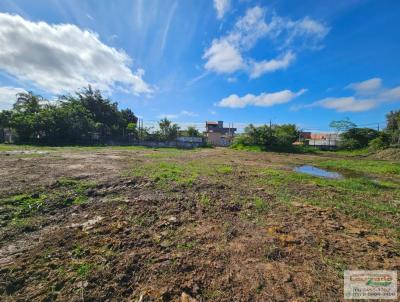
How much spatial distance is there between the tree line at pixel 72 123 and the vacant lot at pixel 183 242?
815 inches

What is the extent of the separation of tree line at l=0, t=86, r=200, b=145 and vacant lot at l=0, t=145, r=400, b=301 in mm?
20713

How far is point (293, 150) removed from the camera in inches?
958

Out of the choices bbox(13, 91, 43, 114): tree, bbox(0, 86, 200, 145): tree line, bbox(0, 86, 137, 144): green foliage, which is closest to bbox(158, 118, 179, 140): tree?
bbox(0, 86, 200, 145): tree line

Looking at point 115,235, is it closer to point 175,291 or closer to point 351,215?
point 175,291

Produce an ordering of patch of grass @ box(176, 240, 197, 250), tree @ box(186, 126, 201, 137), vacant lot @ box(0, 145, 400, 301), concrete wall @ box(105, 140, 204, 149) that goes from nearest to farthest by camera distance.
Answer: vacant lot @ box(0, 145, 400, 301), patch of grass @ box(176, 240, 197, 250), concrete wall @ box(105, 140, 204, 149), tree @ box(186, 126, 201, 137)

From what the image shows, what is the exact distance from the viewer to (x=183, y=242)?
8.86 ft

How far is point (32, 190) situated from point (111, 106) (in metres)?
30.9

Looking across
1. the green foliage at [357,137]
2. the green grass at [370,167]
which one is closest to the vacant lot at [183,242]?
the green grass at [370,167]

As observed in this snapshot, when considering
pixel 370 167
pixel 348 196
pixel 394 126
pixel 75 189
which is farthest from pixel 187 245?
pixel 394 126

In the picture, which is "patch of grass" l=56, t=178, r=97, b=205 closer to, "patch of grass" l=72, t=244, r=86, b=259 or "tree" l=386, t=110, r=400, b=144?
"patch of grass" l=72, t=244, r=86, b=259

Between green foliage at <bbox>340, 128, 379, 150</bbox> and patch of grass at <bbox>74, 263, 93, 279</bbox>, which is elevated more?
green foliage at <bbox>340, 128, 379, 150</bbox>

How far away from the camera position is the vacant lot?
1899 mm

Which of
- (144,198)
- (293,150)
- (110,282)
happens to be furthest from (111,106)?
(110,282)

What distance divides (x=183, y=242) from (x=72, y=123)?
25430 millimetres
